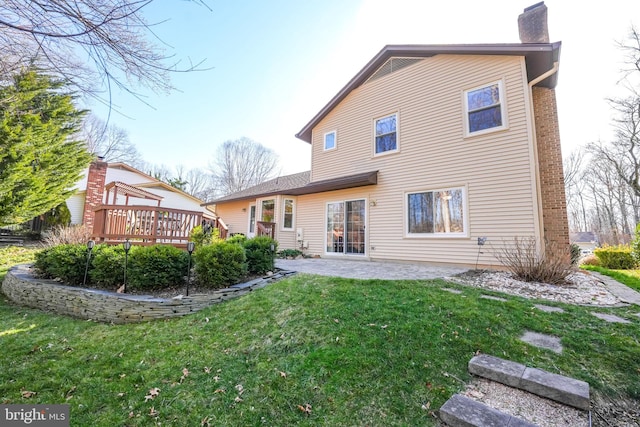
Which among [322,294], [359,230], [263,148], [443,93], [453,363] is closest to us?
[453,363]

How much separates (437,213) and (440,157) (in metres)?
1.62

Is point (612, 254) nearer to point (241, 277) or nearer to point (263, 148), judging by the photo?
point (241, 277)

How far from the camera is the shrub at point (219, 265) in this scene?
5000mm

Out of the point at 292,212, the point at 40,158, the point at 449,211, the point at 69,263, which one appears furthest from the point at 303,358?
the point at 40,158

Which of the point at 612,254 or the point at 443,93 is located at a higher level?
the point at 443,93

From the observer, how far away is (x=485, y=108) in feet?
24.0

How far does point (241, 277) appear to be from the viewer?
18.0ft

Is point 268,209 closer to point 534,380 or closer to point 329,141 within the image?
point 329,141

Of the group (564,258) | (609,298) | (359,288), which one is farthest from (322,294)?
(564,258)

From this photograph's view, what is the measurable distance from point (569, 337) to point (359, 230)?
22.1 feet

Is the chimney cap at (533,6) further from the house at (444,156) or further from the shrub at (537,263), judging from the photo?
the shrub at (537,263)

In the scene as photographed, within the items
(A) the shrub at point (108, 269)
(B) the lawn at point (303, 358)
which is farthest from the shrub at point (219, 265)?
(A) the shrub at point (108, 269)

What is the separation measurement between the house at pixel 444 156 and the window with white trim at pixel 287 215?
1.18 m

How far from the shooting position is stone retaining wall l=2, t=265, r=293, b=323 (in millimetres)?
4406
